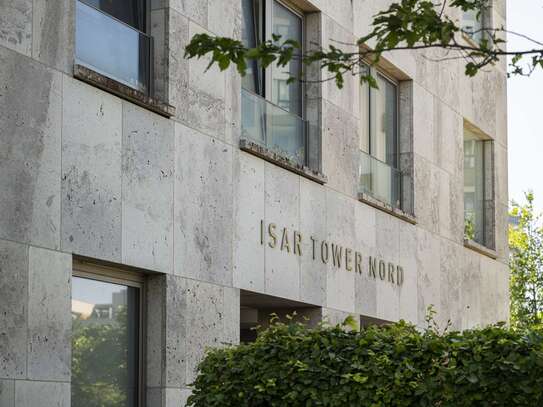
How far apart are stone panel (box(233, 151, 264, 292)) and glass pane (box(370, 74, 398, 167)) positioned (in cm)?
498

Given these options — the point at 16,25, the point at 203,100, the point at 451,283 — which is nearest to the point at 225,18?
the point at 203,100

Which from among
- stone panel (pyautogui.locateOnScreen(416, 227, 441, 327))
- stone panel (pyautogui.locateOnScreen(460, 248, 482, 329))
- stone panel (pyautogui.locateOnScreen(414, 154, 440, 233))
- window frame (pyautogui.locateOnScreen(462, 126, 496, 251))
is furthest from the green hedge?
window frame (pyautogui.locateOnScreen(462, 126, 496, 251))

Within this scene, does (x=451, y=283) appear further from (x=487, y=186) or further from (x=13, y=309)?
(x=13, y=309)

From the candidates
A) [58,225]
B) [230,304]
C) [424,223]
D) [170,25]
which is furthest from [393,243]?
[58,225]

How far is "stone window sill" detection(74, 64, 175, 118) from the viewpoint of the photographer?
13281mm

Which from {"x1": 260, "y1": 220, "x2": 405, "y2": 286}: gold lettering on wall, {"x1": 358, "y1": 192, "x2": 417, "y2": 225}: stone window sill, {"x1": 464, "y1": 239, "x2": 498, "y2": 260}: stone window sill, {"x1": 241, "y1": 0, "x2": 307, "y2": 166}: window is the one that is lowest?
{"x1": 260, "y1": 220, "x2": 405, "y2": 286}: gold lettering on wall

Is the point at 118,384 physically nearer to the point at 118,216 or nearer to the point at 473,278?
the point at 118,216

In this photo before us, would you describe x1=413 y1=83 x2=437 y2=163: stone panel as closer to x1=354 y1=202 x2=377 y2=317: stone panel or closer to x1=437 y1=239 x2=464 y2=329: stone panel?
x1=437 y1=239 x2=464 y2=329: stone panel

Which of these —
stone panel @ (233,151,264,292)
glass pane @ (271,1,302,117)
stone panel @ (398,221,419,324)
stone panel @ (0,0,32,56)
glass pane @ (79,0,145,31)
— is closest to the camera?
stone panel @ (0,0,32,56)

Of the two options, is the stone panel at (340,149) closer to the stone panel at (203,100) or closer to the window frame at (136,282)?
the stone panel at (203,100)

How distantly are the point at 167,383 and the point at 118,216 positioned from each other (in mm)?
2138

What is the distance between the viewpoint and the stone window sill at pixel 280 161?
54.7ft

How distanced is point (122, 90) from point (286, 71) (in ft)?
16.5

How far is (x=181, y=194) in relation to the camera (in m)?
15.1
